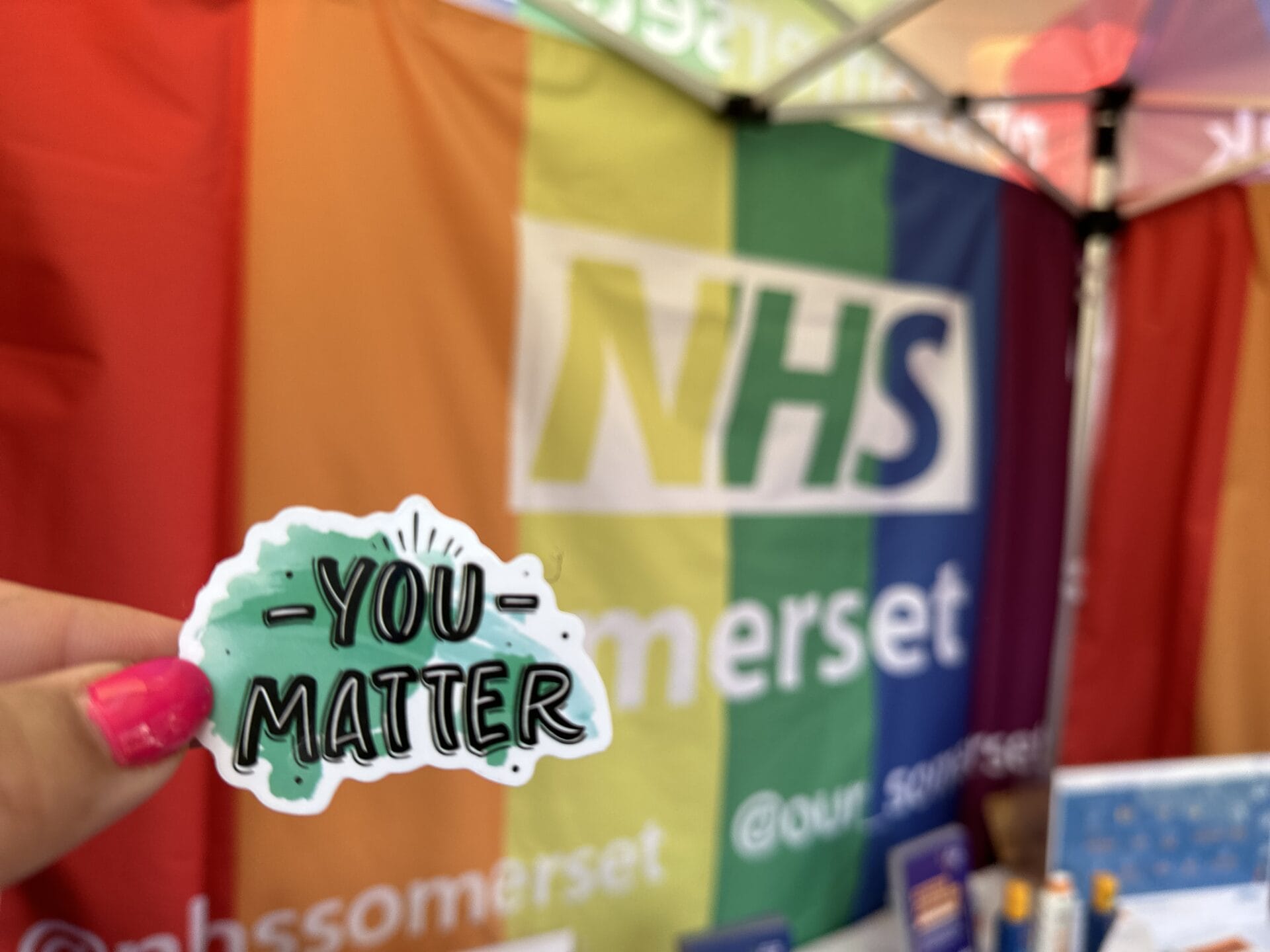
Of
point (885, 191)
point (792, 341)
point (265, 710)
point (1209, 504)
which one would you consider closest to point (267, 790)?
point (265, 710)

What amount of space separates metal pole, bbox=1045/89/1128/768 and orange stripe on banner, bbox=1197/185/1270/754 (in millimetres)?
181

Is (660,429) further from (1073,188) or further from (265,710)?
(1073,188)

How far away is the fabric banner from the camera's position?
0.62 metres

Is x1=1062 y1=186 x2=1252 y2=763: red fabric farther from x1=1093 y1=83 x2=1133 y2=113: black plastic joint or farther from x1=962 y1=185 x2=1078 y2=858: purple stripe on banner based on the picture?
x1=1093 y1=83 x2=1133 y2=113: black plastic joint

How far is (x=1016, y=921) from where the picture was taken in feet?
2.93

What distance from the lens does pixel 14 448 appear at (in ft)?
1.90

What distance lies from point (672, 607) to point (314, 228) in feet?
1.74

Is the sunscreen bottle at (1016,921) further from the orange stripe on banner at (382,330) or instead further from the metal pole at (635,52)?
the metal pole at (635,52)

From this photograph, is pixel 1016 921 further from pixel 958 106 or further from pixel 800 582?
pixel 958 106

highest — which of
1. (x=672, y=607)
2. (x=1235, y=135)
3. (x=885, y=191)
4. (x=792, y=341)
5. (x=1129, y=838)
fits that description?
(x=1235, y=135)

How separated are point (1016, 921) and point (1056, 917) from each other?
4 centimetres

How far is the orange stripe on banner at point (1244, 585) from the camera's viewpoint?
1160 millimetres

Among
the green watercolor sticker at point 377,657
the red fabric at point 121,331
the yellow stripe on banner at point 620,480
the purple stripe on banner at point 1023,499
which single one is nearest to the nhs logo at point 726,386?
the yellow stripe on banner at point 620,480

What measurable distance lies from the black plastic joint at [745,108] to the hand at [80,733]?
760 mm
